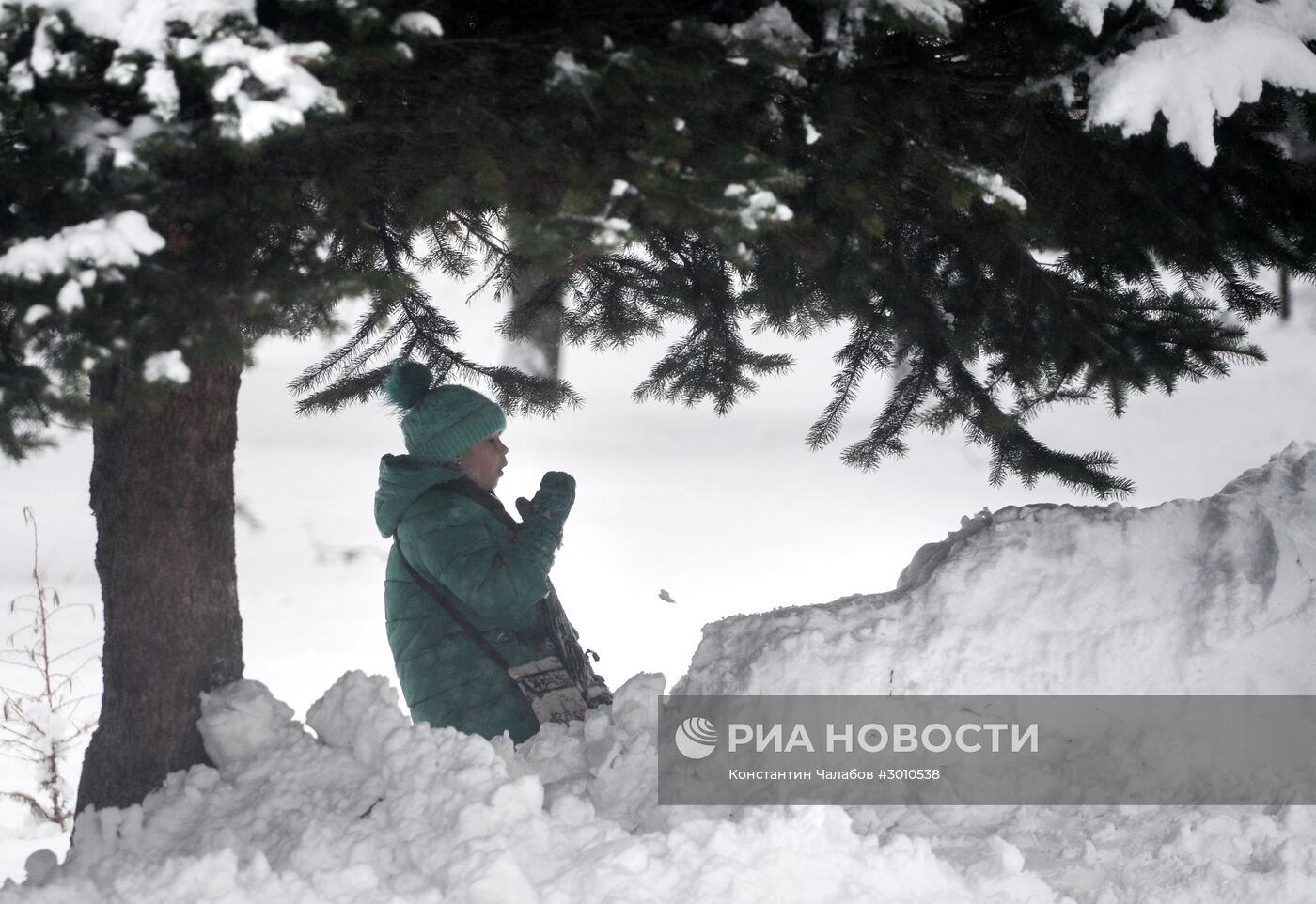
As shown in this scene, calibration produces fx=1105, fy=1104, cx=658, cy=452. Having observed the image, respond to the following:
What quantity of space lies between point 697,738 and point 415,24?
2120 mm

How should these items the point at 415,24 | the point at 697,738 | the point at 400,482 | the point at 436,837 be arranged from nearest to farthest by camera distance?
the point at 415,24 → the point at 436,837 → the point at 697,738 → the point at 400,482

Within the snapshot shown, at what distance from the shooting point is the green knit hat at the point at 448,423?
13.5ft

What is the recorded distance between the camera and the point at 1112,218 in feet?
12.3

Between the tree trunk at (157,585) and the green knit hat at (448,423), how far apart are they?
0.72 m

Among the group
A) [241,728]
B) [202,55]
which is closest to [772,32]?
[202,55]

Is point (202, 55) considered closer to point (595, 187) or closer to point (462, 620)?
point (595, 187)

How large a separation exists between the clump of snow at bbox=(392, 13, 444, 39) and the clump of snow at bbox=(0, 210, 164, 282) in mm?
Answer: 689

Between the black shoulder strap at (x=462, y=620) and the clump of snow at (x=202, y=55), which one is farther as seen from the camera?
the black shoulder strap at (x=462, y=620)

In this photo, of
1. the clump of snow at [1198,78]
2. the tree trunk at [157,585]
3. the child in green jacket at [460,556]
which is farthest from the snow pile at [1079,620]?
the tree trunk at [157,585]

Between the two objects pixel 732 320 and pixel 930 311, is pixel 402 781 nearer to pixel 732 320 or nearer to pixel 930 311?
pixel 930 311

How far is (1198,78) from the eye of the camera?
2.61 meters

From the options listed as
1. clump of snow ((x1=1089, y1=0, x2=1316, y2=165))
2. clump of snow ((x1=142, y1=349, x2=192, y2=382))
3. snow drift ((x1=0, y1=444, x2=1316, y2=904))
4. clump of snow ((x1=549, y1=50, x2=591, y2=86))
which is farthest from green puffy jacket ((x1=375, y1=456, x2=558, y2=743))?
clump of snow ((x1=1089, y1=0, x2=1316, y2=165))

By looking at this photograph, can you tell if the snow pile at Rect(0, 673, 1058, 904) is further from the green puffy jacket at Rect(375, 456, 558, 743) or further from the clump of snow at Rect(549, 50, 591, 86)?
the clump of snow at Rect(549, 50, 591, 86)

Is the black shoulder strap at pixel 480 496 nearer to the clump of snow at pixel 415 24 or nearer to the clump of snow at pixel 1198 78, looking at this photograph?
the clump of snow at pixel 415 24
